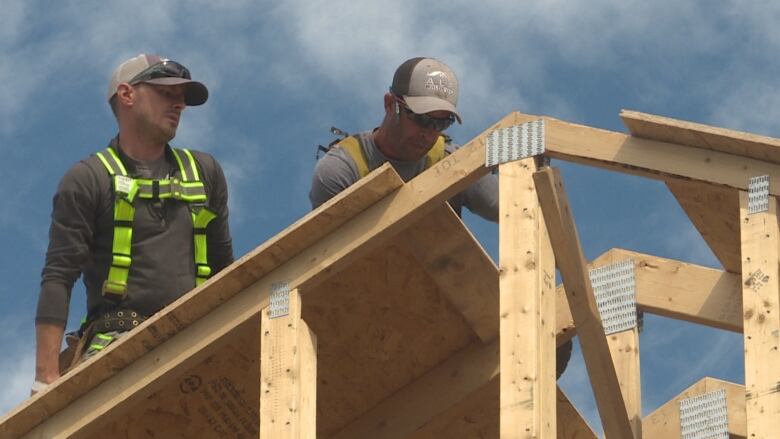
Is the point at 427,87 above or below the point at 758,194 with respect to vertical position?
above

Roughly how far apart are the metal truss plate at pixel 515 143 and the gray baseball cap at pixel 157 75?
209cm

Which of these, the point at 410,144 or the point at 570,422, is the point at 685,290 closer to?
the point at 570,422

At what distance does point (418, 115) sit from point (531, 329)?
6.91ft

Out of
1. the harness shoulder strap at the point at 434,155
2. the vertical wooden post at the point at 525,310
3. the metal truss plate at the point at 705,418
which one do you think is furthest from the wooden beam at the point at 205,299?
the metal truss plate at the point at 705,418

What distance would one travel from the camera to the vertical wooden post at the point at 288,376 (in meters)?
11.0

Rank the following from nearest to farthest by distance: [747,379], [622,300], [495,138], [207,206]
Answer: [747,379], [495,138], [207,206], [622,300]

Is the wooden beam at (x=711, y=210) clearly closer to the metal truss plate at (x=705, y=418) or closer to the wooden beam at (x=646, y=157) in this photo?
the wooden beam at (x=646, y=157)

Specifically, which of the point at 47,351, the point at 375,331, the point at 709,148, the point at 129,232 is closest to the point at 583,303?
the point at 709,148

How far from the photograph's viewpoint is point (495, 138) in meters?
11.4

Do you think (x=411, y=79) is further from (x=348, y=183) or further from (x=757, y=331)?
(x=757, y=331)

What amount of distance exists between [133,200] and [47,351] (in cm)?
100

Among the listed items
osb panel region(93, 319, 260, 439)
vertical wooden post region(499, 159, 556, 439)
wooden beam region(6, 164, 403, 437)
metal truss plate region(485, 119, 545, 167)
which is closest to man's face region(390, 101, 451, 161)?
wooden beam region(6, 164, 403, 437)

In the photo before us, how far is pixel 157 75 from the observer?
1252 cm

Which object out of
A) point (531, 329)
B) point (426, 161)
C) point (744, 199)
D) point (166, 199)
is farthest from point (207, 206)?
point (744, 199)
